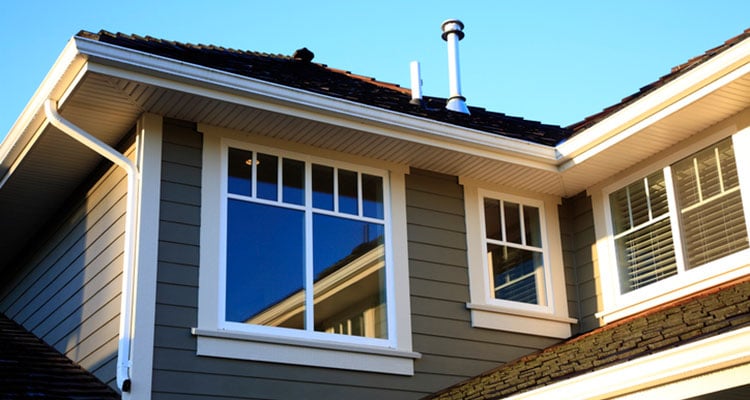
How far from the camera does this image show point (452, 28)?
40.0 feet

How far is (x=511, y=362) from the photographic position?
31.7ft

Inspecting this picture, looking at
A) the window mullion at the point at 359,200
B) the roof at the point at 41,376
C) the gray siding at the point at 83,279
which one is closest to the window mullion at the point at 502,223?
the window mullion at the point at 359,200

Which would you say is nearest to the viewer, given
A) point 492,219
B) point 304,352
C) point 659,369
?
point 659,369

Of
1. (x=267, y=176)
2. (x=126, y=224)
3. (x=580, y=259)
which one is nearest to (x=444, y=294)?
(x=580, y=259)

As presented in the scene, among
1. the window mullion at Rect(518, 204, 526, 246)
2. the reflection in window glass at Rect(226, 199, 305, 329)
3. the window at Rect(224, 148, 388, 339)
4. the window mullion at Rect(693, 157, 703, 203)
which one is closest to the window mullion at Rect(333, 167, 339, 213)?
the window at Rect(224, 148, 388, 339)

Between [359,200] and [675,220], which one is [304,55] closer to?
[359,200]

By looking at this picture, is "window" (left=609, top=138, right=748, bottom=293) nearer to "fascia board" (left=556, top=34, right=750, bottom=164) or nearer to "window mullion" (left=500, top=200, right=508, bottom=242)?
"fascia board" (left=556, top=34, right=750, bottom=164)

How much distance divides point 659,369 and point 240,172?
413 cm

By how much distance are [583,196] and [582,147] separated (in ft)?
3.20

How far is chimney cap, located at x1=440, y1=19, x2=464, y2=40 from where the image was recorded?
12203 millimetres

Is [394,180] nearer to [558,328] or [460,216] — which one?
[460,216]

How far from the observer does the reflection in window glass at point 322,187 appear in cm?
924

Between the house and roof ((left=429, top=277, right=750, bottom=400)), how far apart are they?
0.17 feet

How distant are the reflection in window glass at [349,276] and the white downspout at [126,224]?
1623 millimetres
